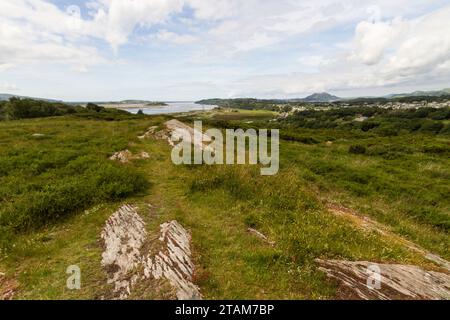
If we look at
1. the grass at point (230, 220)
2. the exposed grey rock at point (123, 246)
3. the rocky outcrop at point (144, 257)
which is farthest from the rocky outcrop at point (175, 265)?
the exposed grey rock at point (123, 246)

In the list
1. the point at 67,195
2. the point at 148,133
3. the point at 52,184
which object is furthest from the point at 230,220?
the point at 148,133

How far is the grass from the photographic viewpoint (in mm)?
6531

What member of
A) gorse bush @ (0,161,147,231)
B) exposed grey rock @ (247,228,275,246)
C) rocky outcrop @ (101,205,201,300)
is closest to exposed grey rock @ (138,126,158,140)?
gorse bush @ (0,161,147,231)

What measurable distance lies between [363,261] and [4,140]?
26.6 meters

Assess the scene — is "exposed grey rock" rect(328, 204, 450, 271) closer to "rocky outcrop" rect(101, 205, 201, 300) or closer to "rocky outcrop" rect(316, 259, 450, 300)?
"rocky outcrop" rect(316, 259, 450, 300)

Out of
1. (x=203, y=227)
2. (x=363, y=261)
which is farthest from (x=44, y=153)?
(x=363, y=261)

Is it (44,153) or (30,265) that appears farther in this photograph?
(44,153)

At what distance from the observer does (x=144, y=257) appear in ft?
22.5

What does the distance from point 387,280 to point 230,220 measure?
5.12 m

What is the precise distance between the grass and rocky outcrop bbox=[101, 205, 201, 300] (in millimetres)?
296

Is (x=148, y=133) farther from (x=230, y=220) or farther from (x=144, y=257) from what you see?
(x=144, y=257)
